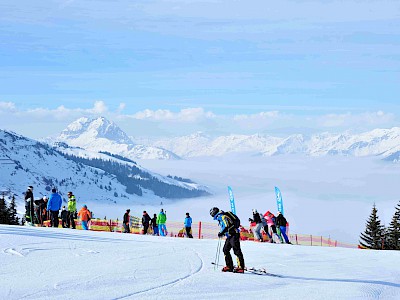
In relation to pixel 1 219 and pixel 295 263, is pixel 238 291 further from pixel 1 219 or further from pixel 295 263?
pixel 1 219

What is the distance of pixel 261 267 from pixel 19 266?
20.5ft

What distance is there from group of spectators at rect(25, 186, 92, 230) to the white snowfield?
643 cm

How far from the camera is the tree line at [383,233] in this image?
61.6 meters

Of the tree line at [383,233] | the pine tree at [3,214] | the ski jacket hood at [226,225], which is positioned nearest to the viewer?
the ski jacket hood at [226,225]

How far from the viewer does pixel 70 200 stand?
32406mm

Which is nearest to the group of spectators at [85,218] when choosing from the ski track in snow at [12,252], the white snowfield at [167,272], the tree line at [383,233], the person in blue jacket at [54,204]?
the person in blue jacket at [54,204]

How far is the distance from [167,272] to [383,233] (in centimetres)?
5700

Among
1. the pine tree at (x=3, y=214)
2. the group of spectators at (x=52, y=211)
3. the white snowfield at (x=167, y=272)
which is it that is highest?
the pine tree at (x=3, y=214)

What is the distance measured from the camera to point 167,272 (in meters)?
15.7

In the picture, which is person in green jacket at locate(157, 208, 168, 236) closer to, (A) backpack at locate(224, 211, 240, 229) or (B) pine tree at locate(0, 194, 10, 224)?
(A) backpack at locate(224, 211, 240, 229)

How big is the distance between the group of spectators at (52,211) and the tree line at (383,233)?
36.0m

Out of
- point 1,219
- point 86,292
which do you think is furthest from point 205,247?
point 1,219

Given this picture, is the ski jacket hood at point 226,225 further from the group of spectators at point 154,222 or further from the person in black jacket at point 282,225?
the group of spectators at point 154,222

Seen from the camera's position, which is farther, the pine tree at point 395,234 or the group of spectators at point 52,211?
the pine tree at point 395,234
